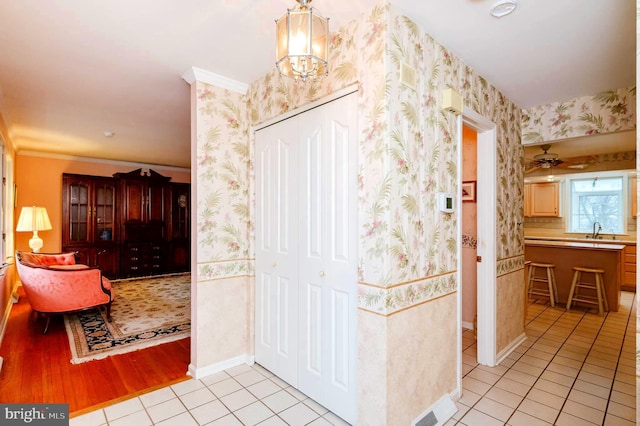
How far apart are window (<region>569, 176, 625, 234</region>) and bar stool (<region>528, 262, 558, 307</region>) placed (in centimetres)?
222

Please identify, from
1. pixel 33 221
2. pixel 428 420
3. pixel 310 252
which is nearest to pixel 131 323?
pixel 33 221

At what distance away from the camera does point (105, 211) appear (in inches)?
242

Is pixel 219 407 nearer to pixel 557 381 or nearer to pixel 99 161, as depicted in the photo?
pixel 557 381

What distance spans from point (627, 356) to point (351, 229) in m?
3.08

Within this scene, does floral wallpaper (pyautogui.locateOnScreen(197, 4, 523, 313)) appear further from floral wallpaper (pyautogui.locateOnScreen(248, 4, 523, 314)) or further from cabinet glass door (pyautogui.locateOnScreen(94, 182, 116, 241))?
cabinet glass door (pyautogui.locateOnScreen(94, 182, 116, 241))

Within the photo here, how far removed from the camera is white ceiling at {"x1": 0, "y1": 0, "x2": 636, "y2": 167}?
5.74 feet

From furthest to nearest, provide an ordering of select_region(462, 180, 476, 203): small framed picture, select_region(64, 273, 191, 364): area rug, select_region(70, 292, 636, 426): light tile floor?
1. select_region(462, 180, 476, 203): small framed picture
2. select_region(64, 273, 191, 364): area rug
3. select_region(70, 292, 636, 426): light tile floor

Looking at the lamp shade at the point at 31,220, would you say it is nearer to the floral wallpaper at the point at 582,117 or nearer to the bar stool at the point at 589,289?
the floral wallpaper at the point at 582,117

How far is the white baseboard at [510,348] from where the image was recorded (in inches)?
111

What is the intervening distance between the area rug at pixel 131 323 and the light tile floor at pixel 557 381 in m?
2.85

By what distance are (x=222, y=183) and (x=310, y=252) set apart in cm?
101

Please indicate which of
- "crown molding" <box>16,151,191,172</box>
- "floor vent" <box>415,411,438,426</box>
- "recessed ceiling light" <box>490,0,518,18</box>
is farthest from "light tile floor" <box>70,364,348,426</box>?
"crown molding" <box>16,151,191,172</box>

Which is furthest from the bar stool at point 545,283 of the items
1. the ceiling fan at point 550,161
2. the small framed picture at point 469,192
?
the small framed picture at point 469,192

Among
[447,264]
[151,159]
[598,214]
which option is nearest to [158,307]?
[151,159]
